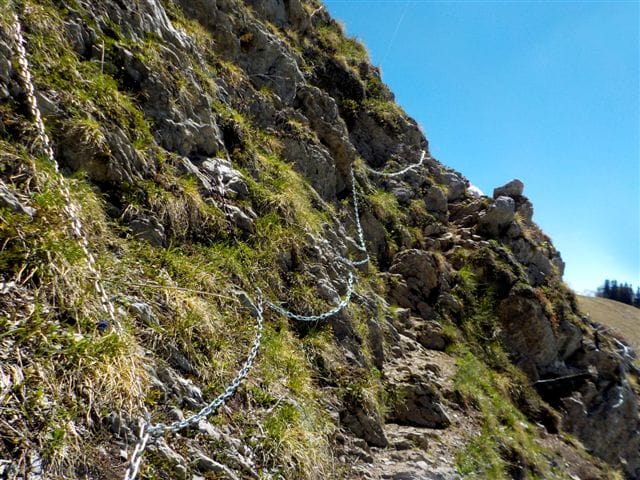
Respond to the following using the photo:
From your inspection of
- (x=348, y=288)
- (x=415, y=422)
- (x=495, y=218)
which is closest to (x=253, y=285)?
(x=348, y=288)

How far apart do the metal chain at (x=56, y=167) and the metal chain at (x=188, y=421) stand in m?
0.94

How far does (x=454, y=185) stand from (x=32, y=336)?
52.0ft

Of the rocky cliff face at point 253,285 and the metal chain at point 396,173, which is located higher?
the metal chain at point 396,173

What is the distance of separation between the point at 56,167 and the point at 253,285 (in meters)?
3.03

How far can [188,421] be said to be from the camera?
383cm

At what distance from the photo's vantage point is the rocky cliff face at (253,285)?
354 centimetres

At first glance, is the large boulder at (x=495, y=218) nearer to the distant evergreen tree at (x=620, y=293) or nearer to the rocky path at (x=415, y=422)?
the rocky path at (x=415, y=422)

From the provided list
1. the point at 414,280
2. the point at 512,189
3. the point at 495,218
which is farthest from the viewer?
the point at 512,189

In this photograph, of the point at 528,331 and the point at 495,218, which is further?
the point at 495,218

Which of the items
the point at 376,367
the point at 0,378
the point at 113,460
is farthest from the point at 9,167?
the point at 376,367

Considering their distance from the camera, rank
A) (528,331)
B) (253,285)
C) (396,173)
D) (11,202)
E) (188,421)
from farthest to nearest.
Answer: (396,173), (528,331), (253,285), (188,421), (11,202)

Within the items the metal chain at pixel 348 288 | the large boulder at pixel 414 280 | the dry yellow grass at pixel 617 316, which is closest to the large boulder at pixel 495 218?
the large boulder at pixel 414 280

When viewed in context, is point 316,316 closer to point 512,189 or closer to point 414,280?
point 414,280

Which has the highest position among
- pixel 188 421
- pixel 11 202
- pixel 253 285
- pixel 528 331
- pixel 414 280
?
pixel 414 280
